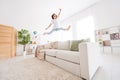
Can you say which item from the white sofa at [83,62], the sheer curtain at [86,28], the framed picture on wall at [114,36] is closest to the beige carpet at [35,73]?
the white sofa at [83,62]

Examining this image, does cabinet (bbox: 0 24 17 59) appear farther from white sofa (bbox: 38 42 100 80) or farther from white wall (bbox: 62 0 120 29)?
white wall (bbox: 62 0 120 29)

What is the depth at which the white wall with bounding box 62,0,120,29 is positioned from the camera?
112 inches

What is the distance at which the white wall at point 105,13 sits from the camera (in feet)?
9.32

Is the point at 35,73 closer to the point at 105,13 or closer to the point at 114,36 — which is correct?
the point at 114,36

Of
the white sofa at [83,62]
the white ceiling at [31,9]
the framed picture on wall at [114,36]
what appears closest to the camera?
the white sofa at [83,62]

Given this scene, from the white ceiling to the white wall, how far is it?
1.02ft

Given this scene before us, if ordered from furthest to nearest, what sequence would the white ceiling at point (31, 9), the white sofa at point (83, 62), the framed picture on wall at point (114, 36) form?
the white ceiling at point (31, 9) → the framed picture on wall at point (114, 36) → the white sofa at point (83, 62)

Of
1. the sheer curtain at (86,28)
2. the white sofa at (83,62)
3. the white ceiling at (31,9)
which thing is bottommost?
the white sofa at (83,62)

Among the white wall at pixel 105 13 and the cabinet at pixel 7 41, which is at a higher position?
the white wall at pixel 105 13

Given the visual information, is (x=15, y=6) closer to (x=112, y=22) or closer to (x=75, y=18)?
(x=75, y=18)

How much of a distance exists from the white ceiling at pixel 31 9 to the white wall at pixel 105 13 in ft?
1.02

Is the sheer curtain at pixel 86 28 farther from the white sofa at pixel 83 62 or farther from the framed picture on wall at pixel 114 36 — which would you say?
the white sofa at pixel 83 62

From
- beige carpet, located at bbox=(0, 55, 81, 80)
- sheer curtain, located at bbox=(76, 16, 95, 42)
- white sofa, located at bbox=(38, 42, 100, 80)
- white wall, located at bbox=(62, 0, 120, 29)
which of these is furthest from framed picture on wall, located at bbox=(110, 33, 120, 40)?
beige carpet, located at bbox=(0, 55, 81, 80)

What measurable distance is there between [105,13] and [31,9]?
3.64 meters
